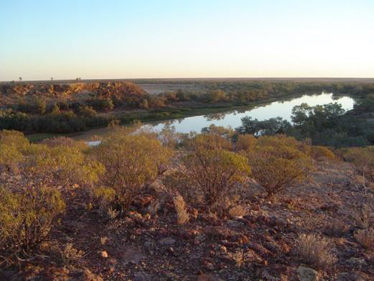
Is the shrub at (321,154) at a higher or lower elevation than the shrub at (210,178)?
lower

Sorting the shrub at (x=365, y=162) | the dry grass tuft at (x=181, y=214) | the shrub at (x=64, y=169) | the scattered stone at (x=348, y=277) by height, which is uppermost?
the shrub at (x=64, y=169)

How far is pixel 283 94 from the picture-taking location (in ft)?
242

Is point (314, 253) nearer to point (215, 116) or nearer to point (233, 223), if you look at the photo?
point (233, 223)

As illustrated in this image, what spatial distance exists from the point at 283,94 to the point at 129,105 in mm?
38972

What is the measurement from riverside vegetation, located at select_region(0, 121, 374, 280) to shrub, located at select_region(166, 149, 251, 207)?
0.07 ft

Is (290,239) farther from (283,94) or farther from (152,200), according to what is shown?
(283,94)

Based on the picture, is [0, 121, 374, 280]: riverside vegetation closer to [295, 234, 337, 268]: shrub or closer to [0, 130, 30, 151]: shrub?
[295, 234, 337, 268]: shrub

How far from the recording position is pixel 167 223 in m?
5.64

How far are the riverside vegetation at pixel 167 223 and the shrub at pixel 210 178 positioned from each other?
0.02 meters

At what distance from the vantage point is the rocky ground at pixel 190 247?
14.0ft

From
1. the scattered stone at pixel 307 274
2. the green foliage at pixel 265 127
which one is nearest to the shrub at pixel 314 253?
the scattered stone at pixel 307 274

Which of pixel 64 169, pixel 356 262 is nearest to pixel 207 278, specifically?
pixel 356 262

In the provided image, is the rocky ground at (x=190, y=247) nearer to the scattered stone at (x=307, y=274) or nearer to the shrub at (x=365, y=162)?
the scattered stone at (x=307, y=274)

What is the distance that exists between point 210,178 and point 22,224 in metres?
3.61
